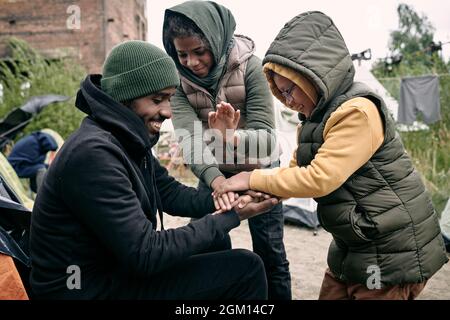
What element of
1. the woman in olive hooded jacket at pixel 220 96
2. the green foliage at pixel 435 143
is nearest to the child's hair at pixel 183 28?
the woman in olive hooded jacket at pixel 220 96

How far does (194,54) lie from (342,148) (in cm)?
100

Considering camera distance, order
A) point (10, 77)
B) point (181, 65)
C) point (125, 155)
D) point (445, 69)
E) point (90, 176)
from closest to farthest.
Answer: point (90, 176)
point (125, 155)
point (181, 65)
point (10, 77)
point (445, 69)

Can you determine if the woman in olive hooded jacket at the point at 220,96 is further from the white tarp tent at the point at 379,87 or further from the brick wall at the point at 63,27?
the brick wall at the point at 63,27

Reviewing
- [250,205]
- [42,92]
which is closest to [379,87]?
[42,92]

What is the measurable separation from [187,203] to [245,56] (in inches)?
35.8

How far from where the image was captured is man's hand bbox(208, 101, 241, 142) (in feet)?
6.84

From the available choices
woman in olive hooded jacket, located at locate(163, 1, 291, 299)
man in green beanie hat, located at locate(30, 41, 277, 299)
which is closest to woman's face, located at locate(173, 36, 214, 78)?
woman in olive hooded jacket, located at locate(163, 1, 291, 299)

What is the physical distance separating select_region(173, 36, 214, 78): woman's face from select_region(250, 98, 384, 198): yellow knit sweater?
83 cm

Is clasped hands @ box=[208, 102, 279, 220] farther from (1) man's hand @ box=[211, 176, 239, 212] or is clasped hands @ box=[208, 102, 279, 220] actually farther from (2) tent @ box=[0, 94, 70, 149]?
(2) tent @ box=[0, 94, 70, 149]

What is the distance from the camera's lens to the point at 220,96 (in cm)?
235

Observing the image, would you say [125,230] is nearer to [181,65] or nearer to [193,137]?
[193,137]

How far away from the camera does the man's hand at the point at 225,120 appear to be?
6.84 feet
